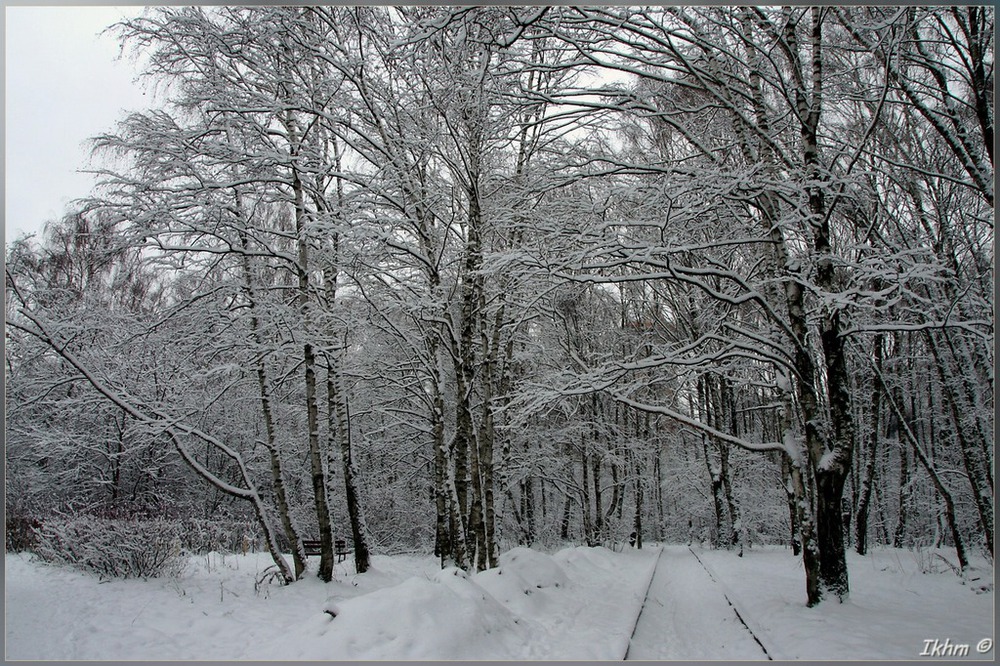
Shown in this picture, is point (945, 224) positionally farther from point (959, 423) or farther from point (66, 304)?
point (66, 304)

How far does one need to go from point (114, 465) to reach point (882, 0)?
22.1 metres

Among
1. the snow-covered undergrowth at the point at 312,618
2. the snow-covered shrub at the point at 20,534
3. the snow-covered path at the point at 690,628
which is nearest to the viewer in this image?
the snow-covered undergrowth at the point at 312,618

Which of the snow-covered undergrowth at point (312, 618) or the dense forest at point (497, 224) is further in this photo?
the dense forest at point (497, 224)

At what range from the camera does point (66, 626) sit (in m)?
6.56

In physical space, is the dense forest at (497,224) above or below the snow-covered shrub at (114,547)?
above

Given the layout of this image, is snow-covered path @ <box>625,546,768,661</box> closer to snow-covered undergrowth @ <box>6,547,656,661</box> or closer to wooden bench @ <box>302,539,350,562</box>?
snow-covered undergrowth @ <box>6,547,656,661</box>

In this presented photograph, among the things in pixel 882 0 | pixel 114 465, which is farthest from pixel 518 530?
pixel 882 0

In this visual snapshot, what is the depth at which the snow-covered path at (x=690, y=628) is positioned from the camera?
6625mm

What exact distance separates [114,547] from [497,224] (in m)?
7.94

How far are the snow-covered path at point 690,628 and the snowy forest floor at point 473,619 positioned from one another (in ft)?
0.11

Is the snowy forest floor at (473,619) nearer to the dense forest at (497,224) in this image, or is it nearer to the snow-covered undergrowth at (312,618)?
the snow-covered undergrowth at (312,618)

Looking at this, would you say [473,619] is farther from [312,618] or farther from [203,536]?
[203,536]

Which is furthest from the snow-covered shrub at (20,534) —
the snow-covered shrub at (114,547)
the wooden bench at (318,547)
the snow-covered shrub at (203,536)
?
the wooden bench at (318,547)

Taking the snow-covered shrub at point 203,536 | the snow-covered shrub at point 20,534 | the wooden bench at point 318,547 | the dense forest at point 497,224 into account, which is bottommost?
the wooden bench at point 318,547
